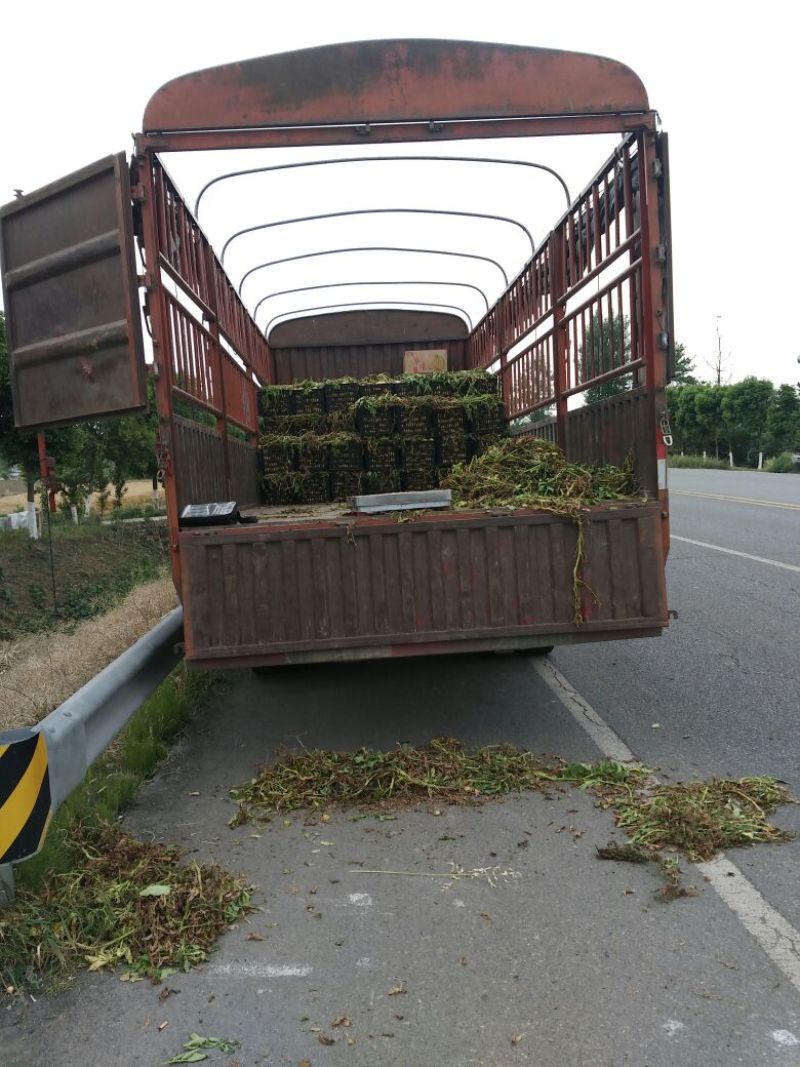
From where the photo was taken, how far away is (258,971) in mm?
2965

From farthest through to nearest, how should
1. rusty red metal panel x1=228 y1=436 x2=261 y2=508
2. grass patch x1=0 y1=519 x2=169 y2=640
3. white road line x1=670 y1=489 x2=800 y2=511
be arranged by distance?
1. white road line x1=670 y1=489 x2=800 y2=511
2. grass patch x1=0 y1=519 x2=169 y2=640
3. rusty red metal panel x1=228 y1=436 x2=261 y2=508

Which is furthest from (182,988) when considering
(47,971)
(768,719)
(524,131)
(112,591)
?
(112,591)

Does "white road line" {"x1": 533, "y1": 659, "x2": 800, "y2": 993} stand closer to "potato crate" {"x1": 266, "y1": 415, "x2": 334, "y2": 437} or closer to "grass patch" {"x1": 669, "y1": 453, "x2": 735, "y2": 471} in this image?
"potato crate" {"x1": 266, "y1": 415, "x2": 334, "y2": 437}

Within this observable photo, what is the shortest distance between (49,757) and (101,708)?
72 centimetres

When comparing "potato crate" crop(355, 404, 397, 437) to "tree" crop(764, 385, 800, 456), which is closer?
"potato crate" crop(355, 404, 397, 437)

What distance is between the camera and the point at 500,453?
234 inches

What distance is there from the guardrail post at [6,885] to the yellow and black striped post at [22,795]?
157 mm

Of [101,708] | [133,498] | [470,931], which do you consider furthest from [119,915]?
[133,498]

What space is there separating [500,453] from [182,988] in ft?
12.8

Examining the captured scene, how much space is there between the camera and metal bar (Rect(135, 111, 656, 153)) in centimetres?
462

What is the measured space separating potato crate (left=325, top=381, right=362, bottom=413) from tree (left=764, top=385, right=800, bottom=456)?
121 feet

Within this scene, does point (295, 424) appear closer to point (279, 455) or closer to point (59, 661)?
point (279, 455)

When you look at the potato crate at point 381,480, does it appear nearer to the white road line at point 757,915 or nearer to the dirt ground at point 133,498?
the white road line at point 757,915

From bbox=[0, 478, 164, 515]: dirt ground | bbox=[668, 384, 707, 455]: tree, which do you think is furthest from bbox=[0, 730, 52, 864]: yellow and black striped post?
bbox=[668, 384, 707, 455]: tree
